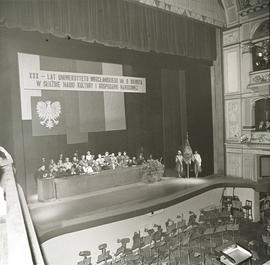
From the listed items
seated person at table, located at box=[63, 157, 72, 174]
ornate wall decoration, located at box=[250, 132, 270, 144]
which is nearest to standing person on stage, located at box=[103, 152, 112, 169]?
seated person at table, located at box=[63, 157, 72, 174]

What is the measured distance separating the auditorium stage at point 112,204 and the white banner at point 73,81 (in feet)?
6.26

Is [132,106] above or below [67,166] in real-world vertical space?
above

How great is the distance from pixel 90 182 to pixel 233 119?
3489 millimetres

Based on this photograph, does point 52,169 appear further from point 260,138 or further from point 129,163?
point 260,138

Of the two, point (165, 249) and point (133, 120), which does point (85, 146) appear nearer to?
point (133, 120)

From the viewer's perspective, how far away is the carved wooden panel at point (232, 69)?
6898 mm

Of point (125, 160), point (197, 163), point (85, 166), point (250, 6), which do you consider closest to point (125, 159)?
point (125, 160)

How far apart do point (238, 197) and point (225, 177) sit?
62cm

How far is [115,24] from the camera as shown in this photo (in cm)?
586

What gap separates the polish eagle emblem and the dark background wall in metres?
0.27

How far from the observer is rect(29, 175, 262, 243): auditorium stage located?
4706 mm

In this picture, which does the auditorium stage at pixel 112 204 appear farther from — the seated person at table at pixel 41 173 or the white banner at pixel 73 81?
the white banner at pixel 73 81

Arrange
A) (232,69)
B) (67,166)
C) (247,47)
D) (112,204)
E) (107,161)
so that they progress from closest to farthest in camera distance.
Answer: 1. (112,204)
2. (67,166)
3. (247,47)
4. (107,161)
5. (232,69)


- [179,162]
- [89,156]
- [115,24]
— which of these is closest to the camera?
[115,24]
